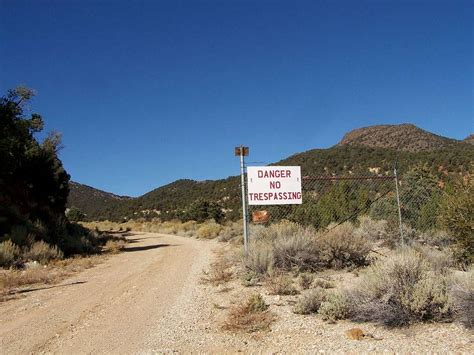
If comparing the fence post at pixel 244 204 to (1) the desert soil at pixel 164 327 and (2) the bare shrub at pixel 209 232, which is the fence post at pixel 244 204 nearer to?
(1) the desert soil at pixel 164 327

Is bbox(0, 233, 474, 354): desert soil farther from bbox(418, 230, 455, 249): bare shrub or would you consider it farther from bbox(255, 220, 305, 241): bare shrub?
bbox(418, 230, 455, 249): bare shrub

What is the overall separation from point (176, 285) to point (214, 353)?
17.0 ft

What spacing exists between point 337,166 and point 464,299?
60.9 m

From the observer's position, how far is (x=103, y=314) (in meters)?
7.66

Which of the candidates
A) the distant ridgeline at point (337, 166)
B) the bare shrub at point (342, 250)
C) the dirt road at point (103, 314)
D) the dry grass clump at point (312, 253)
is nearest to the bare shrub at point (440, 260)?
the bare shrub at point (342, 250)

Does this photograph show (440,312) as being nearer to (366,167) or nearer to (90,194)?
(366,167)

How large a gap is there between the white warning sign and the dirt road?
271 cm

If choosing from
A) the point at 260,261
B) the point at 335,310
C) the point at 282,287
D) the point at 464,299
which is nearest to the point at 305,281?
the point at 282,287

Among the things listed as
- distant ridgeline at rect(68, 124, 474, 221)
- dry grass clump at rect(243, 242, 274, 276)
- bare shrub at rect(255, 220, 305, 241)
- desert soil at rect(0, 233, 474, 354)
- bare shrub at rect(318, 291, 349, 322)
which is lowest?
desert soil at rect(0, 233, 474, 354)

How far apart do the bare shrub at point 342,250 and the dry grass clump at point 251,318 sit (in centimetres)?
419

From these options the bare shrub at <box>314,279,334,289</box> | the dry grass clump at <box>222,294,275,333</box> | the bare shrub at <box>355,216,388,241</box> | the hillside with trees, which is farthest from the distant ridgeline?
the dry grass clump at <box>222,294,275,333</box>

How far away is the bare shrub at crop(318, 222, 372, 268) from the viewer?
436 inches

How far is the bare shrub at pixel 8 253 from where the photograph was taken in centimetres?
1332

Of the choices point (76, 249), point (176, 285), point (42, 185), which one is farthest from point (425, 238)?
point (42, 185)
